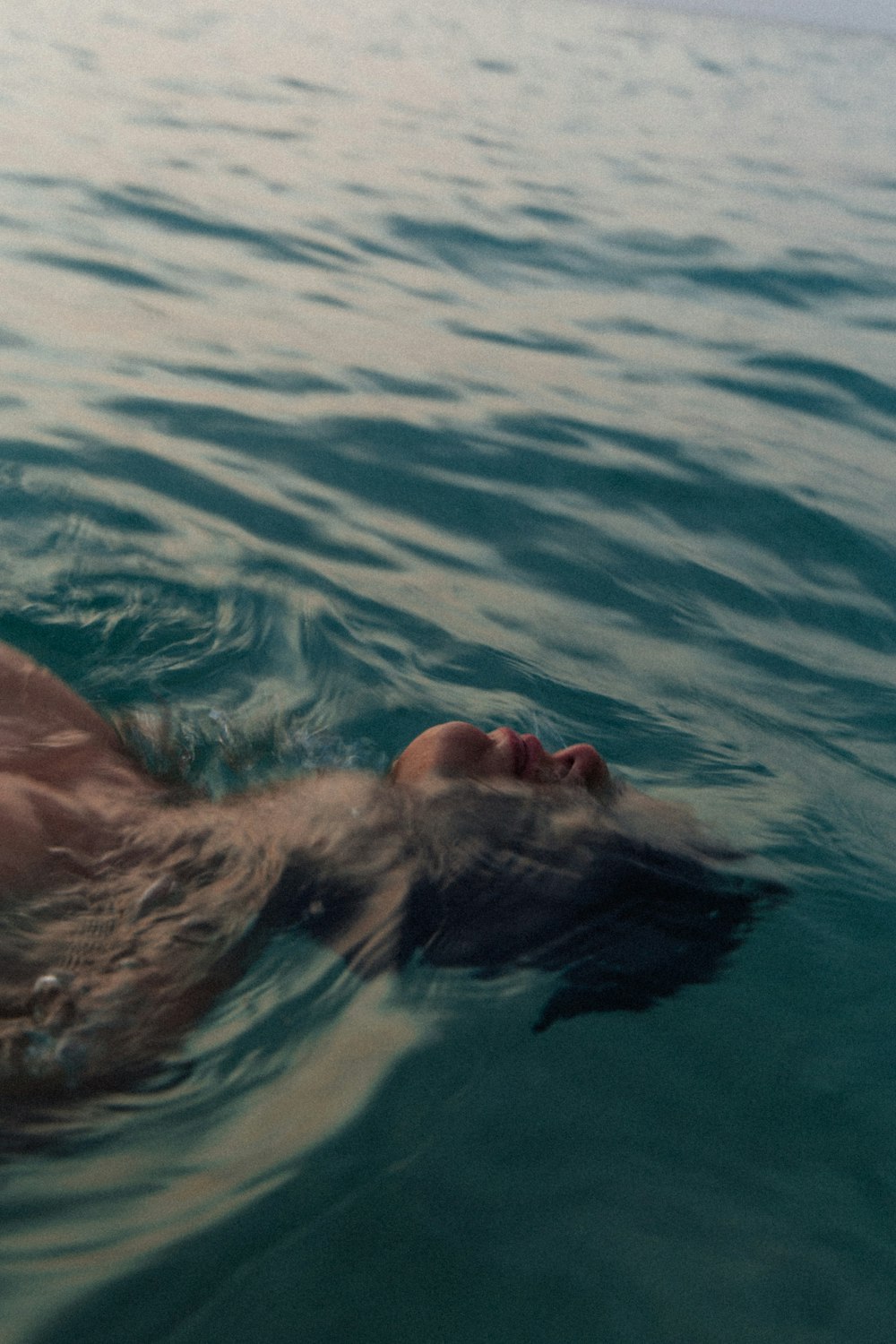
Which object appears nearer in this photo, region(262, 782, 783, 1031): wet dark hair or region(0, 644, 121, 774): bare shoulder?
region(262, 782, 783, 1031): wet dark hair

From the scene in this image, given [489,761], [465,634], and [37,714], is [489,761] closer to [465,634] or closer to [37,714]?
[37,714]

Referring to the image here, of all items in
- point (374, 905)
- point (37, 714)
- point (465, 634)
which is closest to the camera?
point (374, 905)

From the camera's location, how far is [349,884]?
2385 mm

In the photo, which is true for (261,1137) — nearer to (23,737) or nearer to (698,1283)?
(698,1283)

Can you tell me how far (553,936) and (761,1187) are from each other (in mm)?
561

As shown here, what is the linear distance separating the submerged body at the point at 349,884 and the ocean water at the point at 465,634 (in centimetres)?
7

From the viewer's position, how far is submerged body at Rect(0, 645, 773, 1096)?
218 centimetres

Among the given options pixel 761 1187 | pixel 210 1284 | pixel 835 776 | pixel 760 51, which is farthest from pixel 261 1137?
pixel 760 51

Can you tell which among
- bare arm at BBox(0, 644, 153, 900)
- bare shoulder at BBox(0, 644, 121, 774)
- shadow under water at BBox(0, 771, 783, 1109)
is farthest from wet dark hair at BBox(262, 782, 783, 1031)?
bare shoulder at BBox(0, 644, 121, 774)

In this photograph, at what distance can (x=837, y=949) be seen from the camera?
102 inches

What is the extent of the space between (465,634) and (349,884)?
5.21 feet

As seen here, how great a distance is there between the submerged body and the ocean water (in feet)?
0.25

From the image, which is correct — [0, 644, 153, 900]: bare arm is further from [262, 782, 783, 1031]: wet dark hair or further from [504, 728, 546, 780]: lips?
[504, 728, 546, 780]: lips

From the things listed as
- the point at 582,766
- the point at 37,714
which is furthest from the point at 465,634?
the point at 37,714
